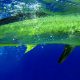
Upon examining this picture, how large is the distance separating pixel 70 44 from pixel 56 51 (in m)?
5.60

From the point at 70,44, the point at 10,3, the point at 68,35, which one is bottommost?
A: the point at 10,3

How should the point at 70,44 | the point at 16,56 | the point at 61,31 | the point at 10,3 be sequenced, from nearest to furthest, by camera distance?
the point at 61,31 < the point at 70,44 < the point at 10,3 < the point at 16,56

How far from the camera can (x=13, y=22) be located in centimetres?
230

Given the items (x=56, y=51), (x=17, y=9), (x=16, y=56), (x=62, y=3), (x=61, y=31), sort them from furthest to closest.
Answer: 1. (x=16, y=56)
2. (x=56, y=51)
3. (x=17, y=9)
4. (x=62, y=3)
5. (x=61, y=31)

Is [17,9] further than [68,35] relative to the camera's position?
Yes

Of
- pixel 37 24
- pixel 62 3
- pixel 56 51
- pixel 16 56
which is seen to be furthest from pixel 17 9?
pixel 16 56

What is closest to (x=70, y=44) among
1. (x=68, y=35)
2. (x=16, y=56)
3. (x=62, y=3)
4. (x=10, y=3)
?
(x=68, y=35)

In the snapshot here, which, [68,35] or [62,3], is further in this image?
[62,3]

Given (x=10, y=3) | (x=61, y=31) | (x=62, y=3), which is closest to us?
(x=61, y=31)

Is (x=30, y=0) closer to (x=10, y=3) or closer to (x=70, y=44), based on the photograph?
(x=10, y=3)

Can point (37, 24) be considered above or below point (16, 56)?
above

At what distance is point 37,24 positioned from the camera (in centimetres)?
242

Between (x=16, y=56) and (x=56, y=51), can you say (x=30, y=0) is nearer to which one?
(x=56, y=51)

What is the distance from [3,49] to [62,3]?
5.89m
